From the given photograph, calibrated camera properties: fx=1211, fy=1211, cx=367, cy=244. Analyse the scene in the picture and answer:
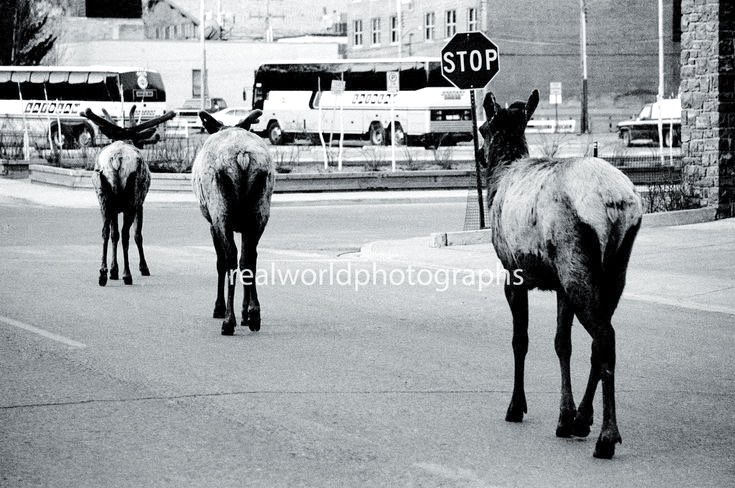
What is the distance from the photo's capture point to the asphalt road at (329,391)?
20.9 feet

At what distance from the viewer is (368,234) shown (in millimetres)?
21141

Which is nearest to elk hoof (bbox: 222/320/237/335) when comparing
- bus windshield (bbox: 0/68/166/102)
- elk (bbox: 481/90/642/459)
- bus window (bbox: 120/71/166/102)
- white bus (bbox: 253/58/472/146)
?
elk (bbox: 481/90/642/459)

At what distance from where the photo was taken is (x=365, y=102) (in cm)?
5772

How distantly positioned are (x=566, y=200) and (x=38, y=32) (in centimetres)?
7620

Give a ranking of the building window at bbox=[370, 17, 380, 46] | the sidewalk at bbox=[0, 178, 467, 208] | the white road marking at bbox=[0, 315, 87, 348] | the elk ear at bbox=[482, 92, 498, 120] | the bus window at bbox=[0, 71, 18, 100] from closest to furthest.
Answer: the elk ear at bbox=[482, 92, 498, 120] → the white road marking at bbox=[0, 315, 87, 348] → the sidewalk at bbox=[0, 178, 467, 208] → the bus window at bbox=[0, 71, 18, 100] → the building window at bbox=[370, 17, 380, 46]

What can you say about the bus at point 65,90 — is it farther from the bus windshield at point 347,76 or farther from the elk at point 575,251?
the elk at point 575,251

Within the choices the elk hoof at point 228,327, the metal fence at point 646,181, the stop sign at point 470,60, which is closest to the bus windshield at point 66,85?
the metal fence at point 646,181

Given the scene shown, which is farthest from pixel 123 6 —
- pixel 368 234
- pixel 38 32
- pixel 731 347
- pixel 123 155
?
pixel 731 347

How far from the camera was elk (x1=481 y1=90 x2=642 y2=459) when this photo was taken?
654cm

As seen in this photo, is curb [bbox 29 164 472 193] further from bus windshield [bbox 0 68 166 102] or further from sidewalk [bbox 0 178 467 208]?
bus windshield [bbox 0 68 166 102]

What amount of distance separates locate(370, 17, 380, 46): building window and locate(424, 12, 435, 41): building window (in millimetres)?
6121

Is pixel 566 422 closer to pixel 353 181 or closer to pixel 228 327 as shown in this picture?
pixel 228 327

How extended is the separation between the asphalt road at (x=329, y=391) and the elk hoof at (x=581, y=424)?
6 cm

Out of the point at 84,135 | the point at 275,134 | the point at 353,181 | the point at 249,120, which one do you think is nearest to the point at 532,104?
the point at 249,120
